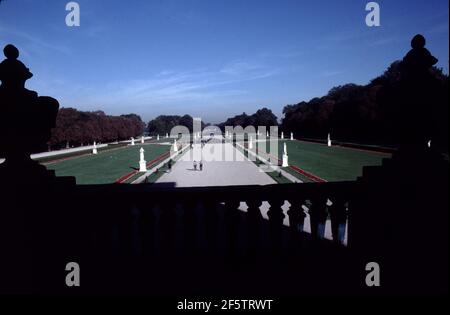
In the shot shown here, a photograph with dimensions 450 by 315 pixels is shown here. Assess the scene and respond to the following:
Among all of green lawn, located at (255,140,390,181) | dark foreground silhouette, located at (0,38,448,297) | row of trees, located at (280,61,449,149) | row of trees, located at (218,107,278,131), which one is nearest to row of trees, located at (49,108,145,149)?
green lawn, located at (255,140,390,181)

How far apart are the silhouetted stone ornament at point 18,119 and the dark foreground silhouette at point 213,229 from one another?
0.01 meters

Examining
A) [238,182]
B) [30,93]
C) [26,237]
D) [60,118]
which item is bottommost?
[238,182]

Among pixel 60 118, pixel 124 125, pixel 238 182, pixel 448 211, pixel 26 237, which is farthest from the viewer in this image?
pixel 124 125

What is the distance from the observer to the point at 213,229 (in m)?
3.65

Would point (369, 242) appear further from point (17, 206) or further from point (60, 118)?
point (60, 118)

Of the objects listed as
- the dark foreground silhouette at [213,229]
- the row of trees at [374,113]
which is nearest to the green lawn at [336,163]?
the row of trees at [374,113]

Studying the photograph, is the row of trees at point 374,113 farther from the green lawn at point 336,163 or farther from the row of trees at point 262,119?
the row of trees at point 262,119

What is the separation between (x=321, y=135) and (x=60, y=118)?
5888 centimetres

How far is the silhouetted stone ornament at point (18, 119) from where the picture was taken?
→ 9.71 ft

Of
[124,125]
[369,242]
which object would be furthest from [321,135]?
[369,242]

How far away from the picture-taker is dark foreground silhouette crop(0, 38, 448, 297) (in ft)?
9.98

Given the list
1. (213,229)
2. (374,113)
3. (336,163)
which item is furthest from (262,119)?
(213,229)

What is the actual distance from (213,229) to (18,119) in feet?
8.12
